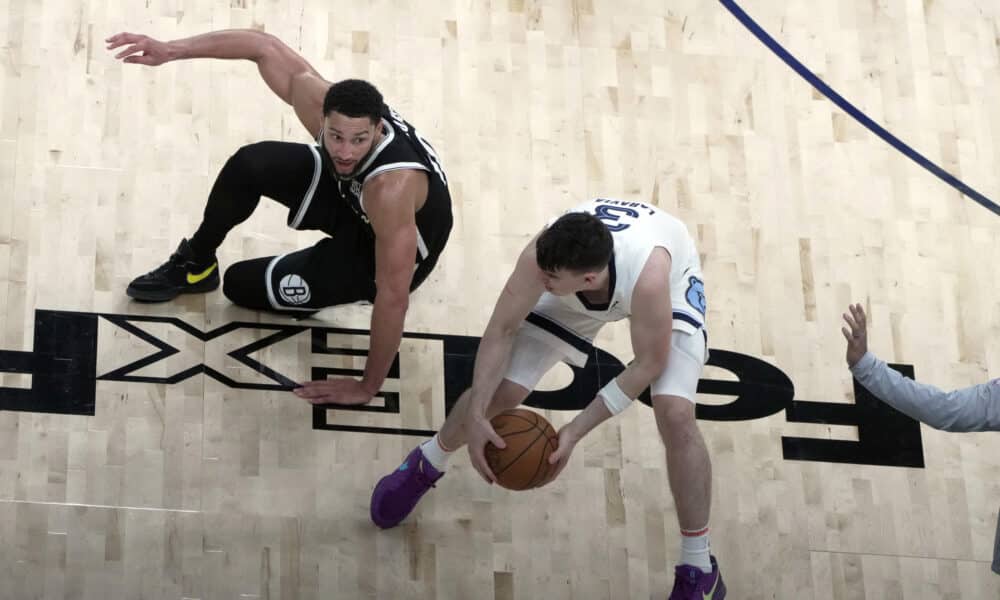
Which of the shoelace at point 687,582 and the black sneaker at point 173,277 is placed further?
the black sneaker at point 173,277

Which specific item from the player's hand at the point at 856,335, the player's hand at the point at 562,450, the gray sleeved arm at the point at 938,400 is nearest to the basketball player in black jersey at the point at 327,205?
the player's hand at the point at 562,450

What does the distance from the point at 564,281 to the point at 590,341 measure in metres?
0.77

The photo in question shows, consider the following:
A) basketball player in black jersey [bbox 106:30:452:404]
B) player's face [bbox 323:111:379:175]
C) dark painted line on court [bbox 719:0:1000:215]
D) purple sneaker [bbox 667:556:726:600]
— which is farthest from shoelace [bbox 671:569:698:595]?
dark painted line on court [bbox 719:0:1000:215]

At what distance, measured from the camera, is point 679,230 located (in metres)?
4.64

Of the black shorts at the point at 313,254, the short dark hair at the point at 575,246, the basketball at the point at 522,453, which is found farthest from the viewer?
the black shorts at the point at 313,254

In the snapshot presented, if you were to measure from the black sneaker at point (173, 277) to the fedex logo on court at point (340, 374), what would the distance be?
10 centimetres

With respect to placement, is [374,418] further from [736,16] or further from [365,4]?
[736,16]

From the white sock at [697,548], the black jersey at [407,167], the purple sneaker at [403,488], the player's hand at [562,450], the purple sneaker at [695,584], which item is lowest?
the purple sneaker at [695,584]

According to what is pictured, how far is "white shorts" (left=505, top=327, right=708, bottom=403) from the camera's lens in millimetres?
4559

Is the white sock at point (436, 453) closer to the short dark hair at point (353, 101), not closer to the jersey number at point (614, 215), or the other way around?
the jersey number at point (614, 215)

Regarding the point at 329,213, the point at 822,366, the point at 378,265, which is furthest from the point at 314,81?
the point at 822,366

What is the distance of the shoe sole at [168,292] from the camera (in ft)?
17.2

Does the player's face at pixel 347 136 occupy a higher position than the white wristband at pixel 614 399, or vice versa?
the player's face at pixel 347 136

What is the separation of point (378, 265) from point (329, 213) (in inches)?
20.3
